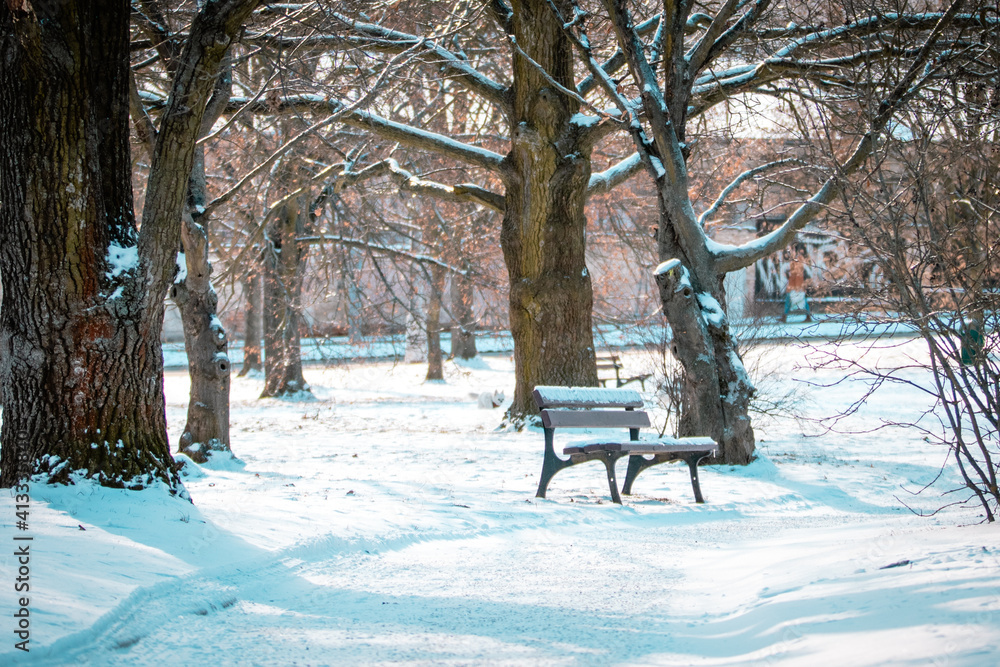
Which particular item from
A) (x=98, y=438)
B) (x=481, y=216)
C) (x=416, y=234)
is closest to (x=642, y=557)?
(x=98, y=438)

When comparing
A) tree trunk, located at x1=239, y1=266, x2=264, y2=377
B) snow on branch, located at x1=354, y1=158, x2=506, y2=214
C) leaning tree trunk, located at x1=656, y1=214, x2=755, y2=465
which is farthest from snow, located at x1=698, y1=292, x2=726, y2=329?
tree trunk, located at x1=239, y1=266, x2=264, y2=377

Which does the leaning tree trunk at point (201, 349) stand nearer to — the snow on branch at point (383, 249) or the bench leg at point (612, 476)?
the bench leg at point (612, 476)

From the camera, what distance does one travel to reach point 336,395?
19.8 meters

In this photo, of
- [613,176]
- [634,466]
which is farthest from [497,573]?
→ [613,176]

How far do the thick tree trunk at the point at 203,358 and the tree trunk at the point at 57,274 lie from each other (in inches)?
121

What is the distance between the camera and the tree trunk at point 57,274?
15.7 feet

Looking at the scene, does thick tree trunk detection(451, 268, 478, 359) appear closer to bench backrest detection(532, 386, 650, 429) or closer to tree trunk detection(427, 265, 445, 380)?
tree trunk detection(427, 265, 445, 380)

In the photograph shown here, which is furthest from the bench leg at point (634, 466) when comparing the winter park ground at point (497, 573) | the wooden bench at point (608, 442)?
the winter park ground at point (497, 573)

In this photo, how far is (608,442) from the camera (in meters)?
6.54

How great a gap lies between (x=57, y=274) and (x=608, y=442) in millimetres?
3956

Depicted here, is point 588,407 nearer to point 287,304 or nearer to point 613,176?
point 613,176

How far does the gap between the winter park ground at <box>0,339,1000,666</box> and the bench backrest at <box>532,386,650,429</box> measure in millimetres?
597

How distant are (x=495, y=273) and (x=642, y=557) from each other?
12554mm

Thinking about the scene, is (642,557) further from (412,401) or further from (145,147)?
(412,401)
